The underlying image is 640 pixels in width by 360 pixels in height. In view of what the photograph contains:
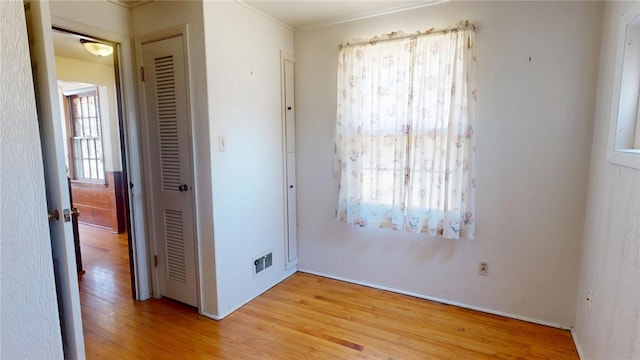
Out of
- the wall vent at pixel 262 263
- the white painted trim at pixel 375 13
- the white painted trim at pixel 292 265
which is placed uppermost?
the white painted trim at pixel 375 13

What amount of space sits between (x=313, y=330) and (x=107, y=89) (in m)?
4.45

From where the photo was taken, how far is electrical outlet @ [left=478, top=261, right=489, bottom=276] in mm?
2482

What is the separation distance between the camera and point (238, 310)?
2.56 m

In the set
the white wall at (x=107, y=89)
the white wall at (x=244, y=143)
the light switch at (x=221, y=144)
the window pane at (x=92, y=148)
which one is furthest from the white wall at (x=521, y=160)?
the window pane at (x=92, y=148)

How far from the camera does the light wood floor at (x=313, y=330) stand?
205 centimetres

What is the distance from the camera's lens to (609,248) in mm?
1677

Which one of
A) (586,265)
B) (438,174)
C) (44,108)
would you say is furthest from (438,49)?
(44,108)

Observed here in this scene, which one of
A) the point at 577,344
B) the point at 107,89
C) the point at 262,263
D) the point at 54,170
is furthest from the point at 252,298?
the point at 107,89

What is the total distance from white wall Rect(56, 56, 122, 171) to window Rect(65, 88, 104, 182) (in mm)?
162

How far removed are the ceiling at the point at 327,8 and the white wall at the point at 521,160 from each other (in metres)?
0.07

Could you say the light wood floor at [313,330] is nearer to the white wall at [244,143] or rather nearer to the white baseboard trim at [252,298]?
the white baseboard trim at [252,298]

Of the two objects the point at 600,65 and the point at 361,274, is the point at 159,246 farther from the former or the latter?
the point at 600,65

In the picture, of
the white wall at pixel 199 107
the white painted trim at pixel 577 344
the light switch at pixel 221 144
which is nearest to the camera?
the white painted trim at pixel 577 344

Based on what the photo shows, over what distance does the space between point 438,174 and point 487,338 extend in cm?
116
